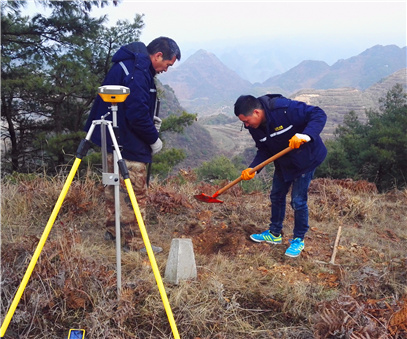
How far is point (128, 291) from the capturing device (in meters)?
2.53

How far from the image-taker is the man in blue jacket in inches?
128

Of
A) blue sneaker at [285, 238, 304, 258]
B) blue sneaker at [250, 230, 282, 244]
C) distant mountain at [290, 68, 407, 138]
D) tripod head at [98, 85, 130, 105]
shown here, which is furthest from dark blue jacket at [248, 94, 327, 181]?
distant mountain at [290, 68, 407, 138]

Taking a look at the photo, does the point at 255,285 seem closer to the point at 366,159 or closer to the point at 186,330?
the point at 186,330

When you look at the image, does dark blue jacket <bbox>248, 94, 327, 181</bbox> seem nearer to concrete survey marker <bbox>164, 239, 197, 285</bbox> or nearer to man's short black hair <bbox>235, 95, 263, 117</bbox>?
man's short black hair <bbox>235, 95, 263, 117</bbox>

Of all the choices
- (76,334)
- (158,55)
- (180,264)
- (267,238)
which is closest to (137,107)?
(158,55)

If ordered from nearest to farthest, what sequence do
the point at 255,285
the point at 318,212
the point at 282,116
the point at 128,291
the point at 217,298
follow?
1. the point at 128,291
2. the point at 217,298
3. the point at 255,285
4. the point at 282,116
5. the point at 318,212

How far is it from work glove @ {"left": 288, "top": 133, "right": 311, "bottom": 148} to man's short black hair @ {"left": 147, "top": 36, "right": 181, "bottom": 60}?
127 centimetres

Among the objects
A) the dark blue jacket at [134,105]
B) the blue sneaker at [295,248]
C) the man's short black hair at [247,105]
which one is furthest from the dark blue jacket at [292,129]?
the dark blue jacket at [134,105]

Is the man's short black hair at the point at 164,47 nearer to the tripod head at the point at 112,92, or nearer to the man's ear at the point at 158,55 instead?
the man's ear at the point at 158,55

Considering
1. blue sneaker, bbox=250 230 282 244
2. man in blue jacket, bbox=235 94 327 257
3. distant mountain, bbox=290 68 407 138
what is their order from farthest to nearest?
distant mountain, bbox=290 68 407 138 → blue sneaker, bbox=250 230 282 244 → man in blue jacket, bbox=235 94 327 257

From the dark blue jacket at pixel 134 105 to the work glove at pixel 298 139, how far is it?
122 centimetres

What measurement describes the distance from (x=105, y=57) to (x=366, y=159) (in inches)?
612

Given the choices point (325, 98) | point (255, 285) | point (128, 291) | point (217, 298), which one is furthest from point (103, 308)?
point (325, 98)

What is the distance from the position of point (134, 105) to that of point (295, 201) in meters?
1.81
